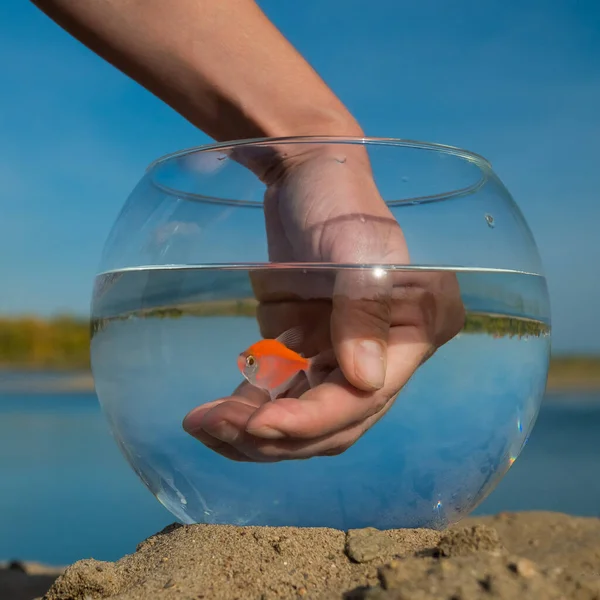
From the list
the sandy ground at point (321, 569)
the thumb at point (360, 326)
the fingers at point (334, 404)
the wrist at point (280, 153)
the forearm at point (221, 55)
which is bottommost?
the sandy ground at point (321, 569)

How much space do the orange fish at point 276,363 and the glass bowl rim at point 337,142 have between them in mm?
379

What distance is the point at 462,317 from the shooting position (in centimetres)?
150

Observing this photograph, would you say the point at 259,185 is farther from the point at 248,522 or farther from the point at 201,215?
the point at 248,522

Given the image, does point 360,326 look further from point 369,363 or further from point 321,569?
point 321,569

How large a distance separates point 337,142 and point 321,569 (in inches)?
31.4

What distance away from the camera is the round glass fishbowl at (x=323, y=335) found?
1370 mm

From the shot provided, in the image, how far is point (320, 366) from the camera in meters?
1.38

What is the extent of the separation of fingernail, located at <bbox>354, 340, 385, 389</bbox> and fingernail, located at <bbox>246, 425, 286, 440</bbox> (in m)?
0.18

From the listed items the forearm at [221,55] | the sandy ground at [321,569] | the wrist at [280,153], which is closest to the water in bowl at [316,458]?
the sandy ground at [321,569]

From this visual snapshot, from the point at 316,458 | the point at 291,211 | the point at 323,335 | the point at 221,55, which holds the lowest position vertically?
the point at 316,458

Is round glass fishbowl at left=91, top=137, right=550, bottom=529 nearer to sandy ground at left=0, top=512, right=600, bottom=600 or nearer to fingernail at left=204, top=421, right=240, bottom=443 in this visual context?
fingernail at left=204, top=421, right=240, bottom=443

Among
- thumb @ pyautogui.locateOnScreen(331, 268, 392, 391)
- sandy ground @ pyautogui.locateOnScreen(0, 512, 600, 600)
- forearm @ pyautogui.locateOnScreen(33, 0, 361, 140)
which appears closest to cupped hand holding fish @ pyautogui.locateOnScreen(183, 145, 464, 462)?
thumb @ pyautogui.locateOnScreen(331, 268, 392, 391)

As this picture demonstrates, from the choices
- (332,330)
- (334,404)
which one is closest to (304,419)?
(334,404)

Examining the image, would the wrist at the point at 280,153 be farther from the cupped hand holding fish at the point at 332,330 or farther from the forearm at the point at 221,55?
the forearm at the point at 221,55
